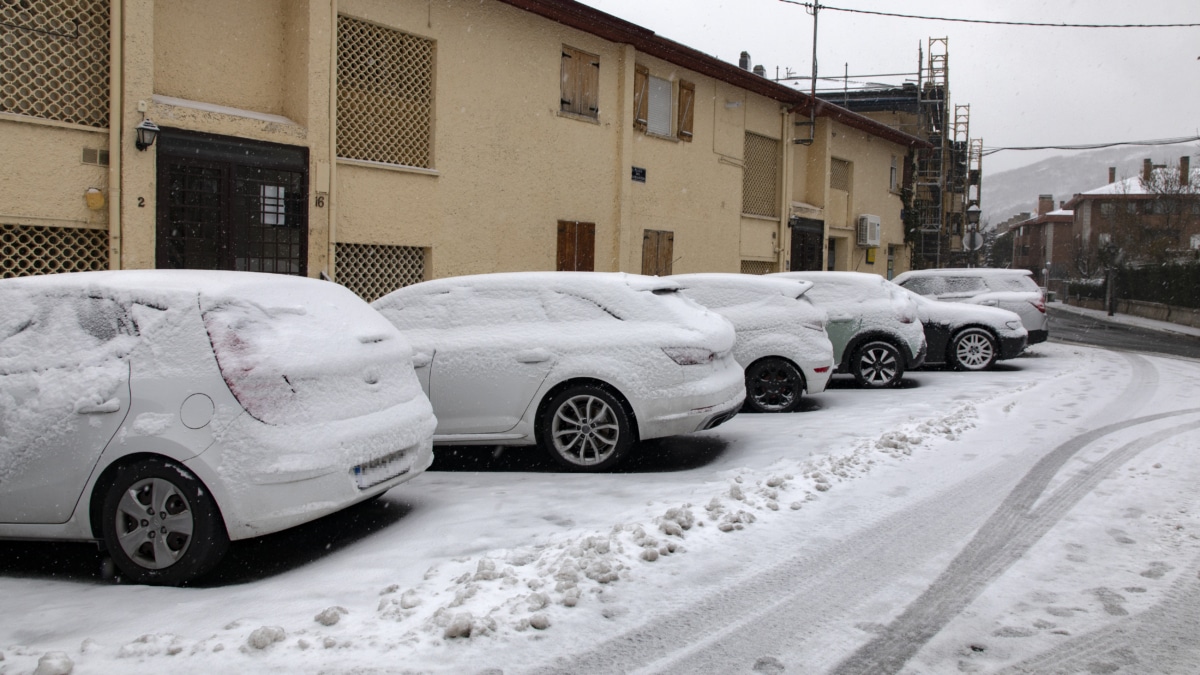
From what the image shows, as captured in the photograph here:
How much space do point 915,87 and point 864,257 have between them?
1767 centimetres

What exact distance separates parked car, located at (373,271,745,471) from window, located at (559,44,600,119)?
378 inches

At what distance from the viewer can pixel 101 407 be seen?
14.7 ft

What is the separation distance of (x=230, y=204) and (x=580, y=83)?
23.1ft

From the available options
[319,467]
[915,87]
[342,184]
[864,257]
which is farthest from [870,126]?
[319,467]

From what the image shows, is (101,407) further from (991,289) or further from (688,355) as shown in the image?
(991,289)

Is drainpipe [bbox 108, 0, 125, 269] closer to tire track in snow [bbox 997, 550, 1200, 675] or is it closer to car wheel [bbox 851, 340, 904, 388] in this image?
car wheel [bbox 851, 340, 904, 388]

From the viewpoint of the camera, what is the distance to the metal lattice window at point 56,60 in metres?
10.1

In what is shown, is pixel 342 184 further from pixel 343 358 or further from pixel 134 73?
→ pixel 343 358

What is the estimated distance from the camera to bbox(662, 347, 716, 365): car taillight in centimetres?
686

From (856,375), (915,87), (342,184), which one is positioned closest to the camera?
(856,375)

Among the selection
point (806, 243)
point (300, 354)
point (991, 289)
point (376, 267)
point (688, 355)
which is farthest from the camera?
point (806, 243)

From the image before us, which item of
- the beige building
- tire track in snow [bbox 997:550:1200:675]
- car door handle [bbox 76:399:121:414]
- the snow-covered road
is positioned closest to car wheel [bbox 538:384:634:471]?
the snow-covered road

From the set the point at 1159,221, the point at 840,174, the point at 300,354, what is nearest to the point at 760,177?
the point at 840,174

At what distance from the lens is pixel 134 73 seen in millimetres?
10602
